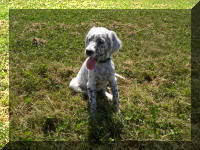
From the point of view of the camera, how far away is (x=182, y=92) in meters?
4.88

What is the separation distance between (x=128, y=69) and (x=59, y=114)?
2764 mm

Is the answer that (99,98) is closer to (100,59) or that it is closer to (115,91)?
(115,91)

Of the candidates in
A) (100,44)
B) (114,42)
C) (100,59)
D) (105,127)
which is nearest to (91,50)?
(100,44)

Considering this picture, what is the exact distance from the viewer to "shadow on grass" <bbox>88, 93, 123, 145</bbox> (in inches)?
142

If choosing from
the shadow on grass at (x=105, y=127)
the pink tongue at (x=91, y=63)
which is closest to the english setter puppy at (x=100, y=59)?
the pink tongue at (x=91, y=63)

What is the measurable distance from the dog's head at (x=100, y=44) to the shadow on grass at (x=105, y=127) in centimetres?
125

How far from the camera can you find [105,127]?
3.80 metres

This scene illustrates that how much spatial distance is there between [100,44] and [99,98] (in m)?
1.61

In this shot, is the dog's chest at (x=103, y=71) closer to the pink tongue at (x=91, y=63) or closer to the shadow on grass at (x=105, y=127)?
the pink tongue at (x=91, y=63)

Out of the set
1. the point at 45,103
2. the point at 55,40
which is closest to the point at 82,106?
the point at 45,103

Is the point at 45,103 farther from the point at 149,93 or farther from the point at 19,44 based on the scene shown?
the point at 19,44

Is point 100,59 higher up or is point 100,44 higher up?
point 100,44

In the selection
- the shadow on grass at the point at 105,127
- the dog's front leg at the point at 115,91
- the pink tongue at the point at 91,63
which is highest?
the pink tongue at the point at 91,63

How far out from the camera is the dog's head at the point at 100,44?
11.4 feet
